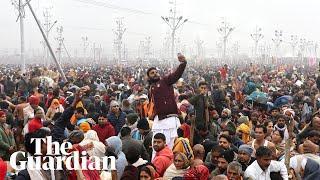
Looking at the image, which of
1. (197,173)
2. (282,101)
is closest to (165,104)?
(197,173)

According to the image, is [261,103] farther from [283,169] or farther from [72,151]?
[72,151]

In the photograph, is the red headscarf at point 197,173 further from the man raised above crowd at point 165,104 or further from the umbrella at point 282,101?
the umbrella at point 282,101

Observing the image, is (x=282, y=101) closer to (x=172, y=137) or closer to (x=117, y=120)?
(x=117, y=120)

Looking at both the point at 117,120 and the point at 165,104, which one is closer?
the point at 165,104

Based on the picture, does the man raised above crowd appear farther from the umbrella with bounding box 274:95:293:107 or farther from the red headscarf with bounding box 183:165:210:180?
the umbrella with bounding box 274:95:293:107

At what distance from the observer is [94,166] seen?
5586 millimetres

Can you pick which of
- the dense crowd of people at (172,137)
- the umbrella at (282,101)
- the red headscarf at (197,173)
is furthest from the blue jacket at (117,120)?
the umbrella at (282,101)

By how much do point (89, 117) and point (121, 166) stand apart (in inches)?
145

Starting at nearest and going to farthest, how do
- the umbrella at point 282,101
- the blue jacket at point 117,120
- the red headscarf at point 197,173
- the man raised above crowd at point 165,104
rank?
1. the red headscarf at point 197,173
2. the man raised above crowd at point 165,104
3. the blue jacket at point 117,120
4. the umbrella at point 282,101

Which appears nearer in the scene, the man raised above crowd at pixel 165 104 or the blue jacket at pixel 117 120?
the man raised above crowd at pixel 165 104

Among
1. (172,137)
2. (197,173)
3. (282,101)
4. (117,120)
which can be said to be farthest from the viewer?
(282,101)

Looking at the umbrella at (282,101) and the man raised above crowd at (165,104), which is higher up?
the man raised above crowd at (165,104)

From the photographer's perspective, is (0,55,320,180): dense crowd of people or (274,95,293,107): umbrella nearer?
(0,55,320,180): dense crowd of people

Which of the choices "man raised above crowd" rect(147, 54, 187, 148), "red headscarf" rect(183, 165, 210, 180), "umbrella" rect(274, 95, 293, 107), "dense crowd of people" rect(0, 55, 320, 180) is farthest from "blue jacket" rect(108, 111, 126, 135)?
"umbrella" rect(274, 95, 293, 107)
